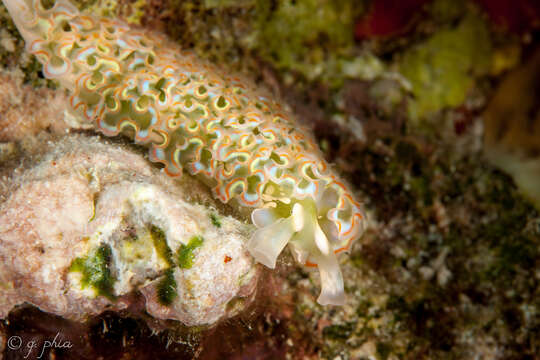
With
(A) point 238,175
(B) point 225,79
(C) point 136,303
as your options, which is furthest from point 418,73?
(C) point 136,303

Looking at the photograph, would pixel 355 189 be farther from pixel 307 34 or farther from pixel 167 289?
pixel 167 289

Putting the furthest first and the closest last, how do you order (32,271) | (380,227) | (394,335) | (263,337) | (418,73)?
(418,73) → (380,227) → (394,335) → (263,337) → (32,271)

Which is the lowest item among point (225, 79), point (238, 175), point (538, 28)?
point (238, 175)

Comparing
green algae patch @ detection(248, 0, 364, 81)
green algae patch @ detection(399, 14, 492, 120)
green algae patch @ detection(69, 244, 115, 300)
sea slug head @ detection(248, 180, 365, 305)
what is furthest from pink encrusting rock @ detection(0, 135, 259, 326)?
green algae patch @ detection(399, 14, 492, 120)

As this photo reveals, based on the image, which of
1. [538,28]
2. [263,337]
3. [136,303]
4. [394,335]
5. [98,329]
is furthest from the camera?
[538,28]

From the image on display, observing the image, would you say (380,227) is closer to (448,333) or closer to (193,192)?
(448,333)

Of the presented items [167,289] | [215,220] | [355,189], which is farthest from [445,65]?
[167,289]

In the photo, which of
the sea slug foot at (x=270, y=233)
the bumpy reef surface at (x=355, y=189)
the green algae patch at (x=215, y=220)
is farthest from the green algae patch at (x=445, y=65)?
the green algae patch at (x=215, y=220)
